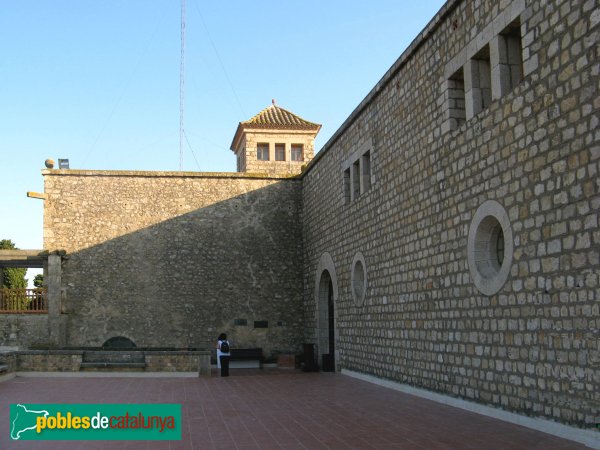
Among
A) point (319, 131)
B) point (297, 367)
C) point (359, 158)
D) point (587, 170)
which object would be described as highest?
point (319, 131)

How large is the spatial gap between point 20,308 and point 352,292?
1063 centimetres

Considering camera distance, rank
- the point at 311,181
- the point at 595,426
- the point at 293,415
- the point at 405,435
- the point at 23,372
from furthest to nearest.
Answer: the point at 311,181 → the point at 23,372 → the point at 293,415 → the point at 405,435 → the point at 595,426

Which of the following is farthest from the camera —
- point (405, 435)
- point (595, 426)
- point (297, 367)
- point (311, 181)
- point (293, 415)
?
point (311, 181)

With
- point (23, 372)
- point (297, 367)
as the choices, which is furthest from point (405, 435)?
point (297, 367)

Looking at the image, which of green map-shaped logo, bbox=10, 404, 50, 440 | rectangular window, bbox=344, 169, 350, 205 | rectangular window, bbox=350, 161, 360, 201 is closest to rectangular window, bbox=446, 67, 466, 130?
rectangular window, bbox=350, 161, 360, 201

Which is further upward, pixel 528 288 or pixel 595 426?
pixel 528 288

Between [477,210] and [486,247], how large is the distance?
0.52 m

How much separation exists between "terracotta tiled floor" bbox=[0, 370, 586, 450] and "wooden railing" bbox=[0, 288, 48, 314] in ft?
19.1

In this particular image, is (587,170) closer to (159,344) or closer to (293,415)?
(293,415)

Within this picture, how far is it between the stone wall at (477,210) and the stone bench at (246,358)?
17.1 ft

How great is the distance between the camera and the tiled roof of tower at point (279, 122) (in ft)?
91.9

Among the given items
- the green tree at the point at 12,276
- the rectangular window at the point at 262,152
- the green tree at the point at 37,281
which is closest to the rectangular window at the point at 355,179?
the rectangular window at the point at 262,152

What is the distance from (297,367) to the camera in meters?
18.0

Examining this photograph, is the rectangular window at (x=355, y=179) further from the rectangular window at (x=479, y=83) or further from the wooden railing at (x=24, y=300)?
the wooden railing at (x=24, y=300)
